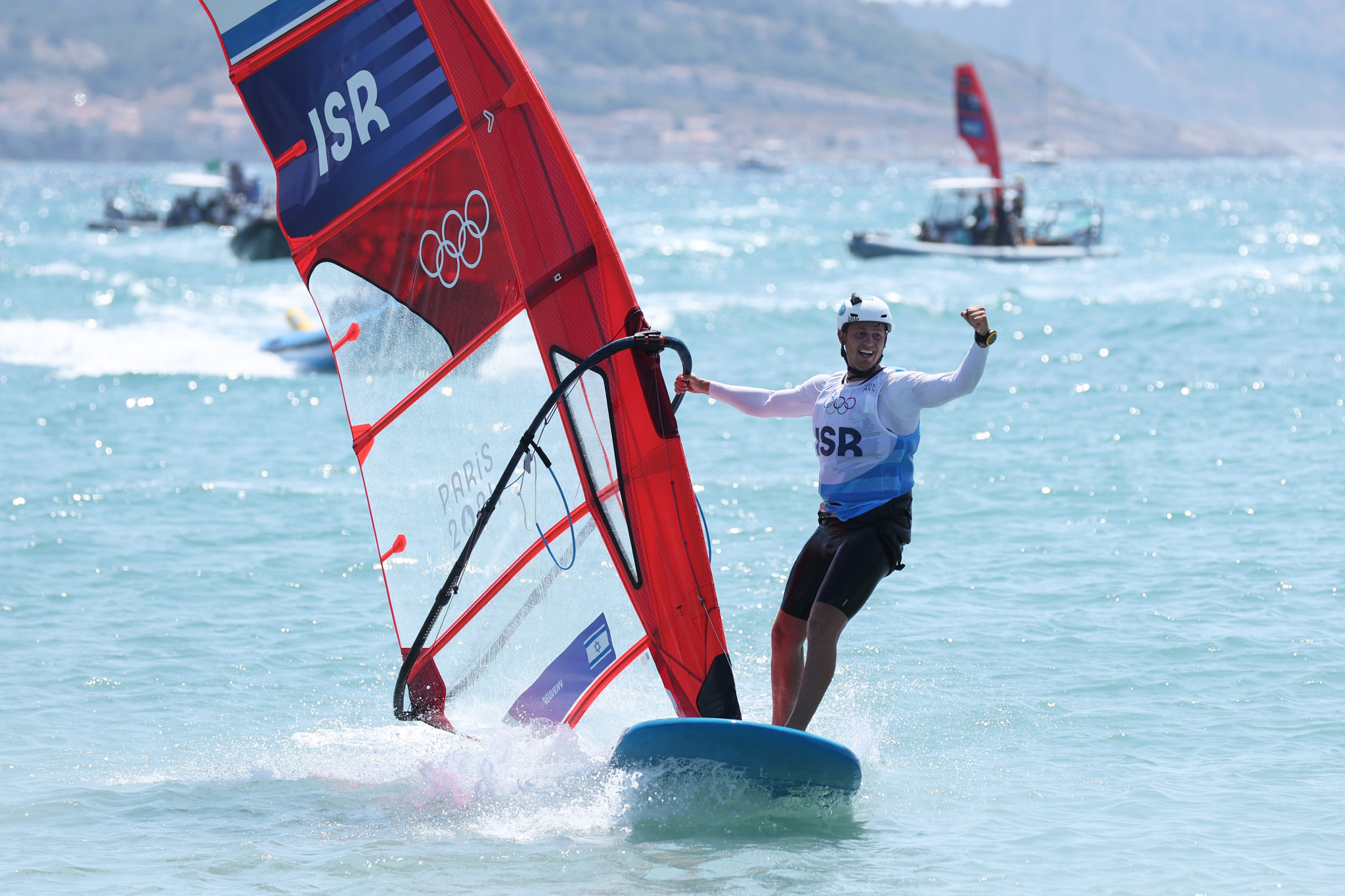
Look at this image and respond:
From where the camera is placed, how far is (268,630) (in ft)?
23.6

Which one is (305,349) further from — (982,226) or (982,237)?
(982,226)

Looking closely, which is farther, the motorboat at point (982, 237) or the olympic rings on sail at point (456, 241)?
the motorboat at point (982, 237)

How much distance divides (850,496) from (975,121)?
2859 centimetres

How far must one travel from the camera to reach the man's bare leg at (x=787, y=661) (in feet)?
15.6

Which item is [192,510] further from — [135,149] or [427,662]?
[135,149]

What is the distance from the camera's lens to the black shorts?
4598mm

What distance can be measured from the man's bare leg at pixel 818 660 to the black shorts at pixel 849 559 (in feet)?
0.11

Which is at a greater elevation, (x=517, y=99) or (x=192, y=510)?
(x=517, y=99)

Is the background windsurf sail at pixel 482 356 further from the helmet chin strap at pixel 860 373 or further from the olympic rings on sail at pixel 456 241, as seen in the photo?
the helmet chin strap at pixel 860 373

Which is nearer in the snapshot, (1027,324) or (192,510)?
(192,510)

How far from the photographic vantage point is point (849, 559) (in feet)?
15.1

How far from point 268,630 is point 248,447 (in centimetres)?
527

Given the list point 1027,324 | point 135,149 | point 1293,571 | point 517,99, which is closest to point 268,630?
point 517,99

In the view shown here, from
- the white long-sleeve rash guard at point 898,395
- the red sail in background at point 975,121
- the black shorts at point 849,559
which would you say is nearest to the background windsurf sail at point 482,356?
the black shorts at point 849,559
